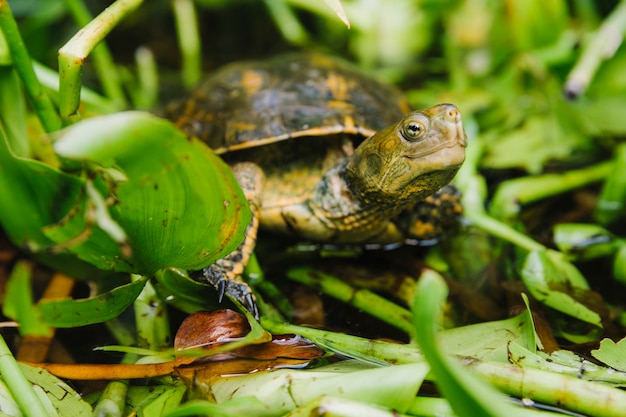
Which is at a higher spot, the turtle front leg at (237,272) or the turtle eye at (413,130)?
the turtle eye at (413,130)

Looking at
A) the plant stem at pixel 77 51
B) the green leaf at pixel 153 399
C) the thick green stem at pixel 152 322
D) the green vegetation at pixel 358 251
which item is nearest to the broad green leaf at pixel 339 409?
the green vegetation at pixel 358 251

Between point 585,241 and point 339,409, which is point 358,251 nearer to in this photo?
point 585,241

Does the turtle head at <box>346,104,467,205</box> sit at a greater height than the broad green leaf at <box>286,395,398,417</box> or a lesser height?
greater

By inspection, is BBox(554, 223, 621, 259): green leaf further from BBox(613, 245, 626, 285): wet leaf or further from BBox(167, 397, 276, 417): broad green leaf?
BBox(167, 397, 276, 417): broad green leaf

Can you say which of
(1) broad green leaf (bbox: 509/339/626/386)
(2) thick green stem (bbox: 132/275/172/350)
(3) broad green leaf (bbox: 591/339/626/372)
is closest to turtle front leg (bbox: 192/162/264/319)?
(2) thick green stem (bbox: 132/275/172/350)

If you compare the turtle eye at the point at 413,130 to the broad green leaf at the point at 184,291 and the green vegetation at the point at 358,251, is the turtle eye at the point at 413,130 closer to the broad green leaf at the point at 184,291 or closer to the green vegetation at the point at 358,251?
the green vegetation at the point at 358,251

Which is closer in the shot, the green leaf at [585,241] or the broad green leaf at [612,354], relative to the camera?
the broad green leaf at [612,354]

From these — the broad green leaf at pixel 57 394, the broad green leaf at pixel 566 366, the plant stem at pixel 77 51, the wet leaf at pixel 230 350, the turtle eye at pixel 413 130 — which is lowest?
the broad green leaf at pixel 57 394

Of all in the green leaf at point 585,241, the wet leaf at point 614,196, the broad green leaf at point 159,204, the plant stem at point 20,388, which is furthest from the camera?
the wet leaf at point 614,196
